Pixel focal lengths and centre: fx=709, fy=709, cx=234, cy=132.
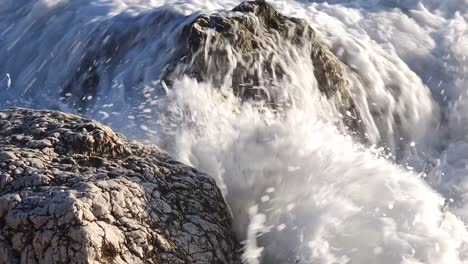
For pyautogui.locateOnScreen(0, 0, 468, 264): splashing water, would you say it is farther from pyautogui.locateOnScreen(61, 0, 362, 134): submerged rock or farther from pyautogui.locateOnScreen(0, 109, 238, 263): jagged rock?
pyautogui.locateOnScreen(0, 109, 238, 263): jagged rock

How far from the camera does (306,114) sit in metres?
4.75

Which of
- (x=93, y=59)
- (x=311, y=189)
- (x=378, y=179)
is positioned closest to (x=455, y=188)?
(x=378, y=179)

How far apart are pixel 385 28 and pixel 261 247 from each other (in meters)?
4.05

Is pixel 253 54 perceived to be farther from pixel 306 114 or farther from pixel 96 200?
pixel 96 200

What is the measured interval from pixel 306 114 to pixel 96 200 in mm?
2231

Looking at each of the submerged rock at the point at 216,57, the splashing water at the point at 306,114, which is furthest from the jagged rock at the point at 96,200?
the submerged rock at the point at 216,57

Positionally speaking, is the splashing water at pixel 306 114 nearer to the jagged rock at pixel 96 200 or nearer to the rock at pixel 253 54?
the rock at pixel 253 54

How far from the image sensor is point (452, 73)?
6270 millimetres

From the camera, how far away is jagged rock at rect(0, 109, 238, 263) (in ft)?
8.87

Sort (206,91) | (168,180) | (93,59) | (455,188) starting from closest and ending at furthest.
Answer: (168,180) → (206,91) → (455,188) → (93,59)

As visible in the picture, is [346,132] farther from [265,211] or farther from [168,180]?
[168,180]


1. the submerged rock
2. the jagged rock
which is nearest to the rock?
the submerged rock

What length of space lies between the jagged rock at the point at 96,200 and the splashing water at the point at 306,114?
Result: 381mm

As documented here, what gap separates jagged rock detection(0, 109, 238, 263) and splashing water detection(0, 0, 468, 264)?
38cm
